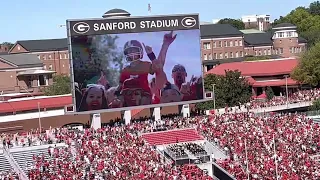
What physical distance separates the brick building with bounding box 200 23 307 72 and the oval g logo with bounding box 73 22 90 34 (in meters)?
47.4

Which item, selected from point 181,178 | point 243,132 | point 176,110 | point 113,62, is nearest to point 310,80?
point 176,110

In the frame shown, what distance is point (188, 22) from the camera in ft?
134

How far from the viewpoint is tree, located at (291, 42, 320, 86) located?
58.7 metres

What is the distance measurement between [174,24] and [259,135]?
336 inches

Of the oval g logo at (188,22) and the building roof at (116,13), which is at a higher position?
the building roof at (116,13)

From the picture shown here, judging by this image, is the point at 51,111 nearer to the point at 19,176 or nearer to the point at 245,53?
the point at 19,176

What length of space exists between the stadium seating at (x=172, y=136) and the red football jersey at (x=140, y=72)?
9.06ft

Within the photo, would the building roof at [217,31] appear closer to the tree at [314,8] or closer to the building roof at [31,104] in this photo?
the building roof at [31,104]

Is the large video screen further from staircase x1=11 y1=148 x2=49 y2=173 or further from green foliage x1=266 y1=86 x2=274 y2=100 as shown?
green foliage x1=266 y1=86 x2=274 y2=100

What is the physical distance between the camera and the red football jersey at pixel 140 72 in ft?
128

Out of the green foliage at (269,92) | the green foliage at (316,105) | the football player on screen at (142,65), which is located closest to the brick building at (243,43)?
the green foliage at (269,92)

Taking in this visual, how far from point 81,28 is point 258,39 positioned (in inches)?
2504

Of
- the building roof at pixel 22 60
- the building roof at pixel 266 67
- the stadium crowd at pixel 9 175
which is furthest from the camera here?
the building roof at pixel 22 60

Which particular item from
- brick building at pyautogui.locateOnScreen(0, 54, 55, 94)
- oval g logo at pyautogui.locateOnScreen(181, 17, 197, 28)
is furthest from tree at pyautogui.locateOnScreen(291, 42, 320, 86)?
brick building at pyautogui.locateOnScreen(0, 54, 55, 94)
